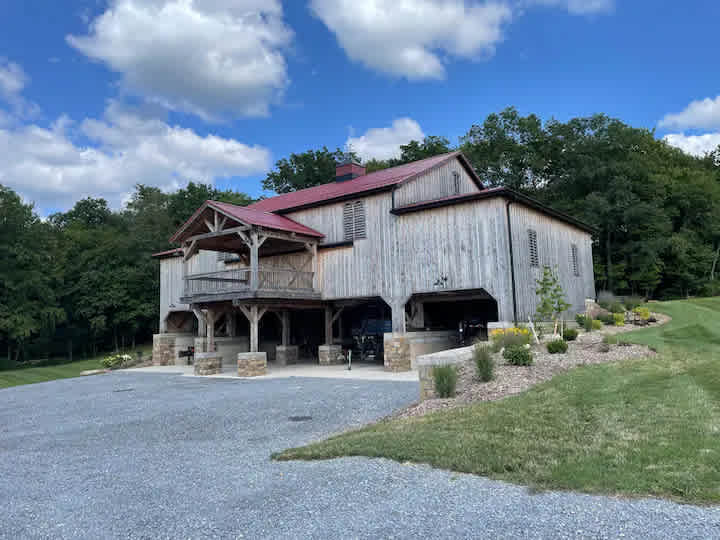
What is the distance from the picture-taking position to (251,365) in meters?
18.2

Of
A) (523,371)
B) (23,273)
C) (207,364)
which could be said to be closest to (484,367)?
(523,371)

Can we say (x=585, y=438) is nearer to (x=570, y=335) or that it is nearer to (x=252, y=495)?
→ (x=252, y=495)

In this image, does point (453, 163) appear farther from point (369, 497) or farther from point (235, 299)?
point (369, 497)

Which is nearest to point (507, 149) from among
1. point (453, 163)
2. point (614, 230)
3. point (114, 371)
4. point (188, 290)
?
point (614, 230)

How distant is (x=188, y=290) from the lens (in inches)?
883

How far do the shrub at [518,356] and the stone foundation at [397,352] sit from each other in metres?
7.06

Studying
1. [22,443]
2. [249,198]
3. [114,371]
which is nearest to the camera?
[22,443]

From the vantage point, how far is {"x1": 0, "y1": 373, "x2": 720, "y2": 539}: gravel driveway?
159 inches

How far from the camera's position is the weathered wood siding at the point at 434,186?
19125 millimetres

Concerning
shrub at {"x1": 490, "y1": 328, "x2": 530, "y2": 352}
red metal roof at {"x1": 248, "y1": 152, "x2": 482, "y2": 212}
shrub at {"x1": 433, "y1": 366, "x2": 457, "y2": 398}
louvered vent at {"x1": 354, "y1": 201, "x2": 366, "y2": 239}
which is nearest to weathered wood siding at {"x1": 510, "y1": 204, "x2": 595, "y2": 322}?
shrub at {"x1": 490, "y1": 328, "x2": 530, "y2": 352}

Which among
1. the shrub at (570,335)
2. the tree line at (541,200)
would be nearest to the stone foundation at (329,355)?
the shrub at (570,335)

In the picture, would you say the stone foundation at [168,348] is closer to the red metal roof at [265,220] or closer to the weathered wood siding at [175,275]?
the weathered wood siding at [175,275]

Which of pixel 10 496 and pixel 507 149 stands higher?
pixel 507 149

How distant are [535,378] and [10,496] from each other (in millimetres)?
8699
